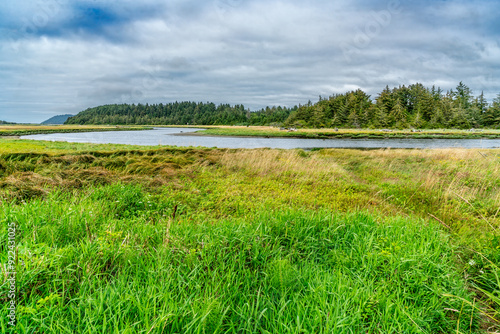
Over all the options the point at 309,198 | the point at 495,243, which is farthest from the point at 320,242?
the point at 309,198

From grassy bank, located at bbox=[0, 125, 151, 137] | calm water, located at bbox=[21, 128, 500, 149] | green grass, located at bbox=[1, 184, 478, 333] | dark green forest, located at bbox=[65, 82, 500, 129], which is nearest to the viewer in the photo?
green grass, located at bbox=[1, 184, 478, 333]

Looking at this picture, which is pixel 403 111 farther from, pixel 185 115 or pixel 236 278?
→ pixel 185 115

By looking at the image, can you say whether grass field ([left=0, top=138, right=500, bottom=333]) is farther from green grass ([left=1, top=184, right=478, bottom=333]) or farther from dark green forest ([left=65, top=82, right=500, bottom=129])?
dark green forest ([left=65, top=82, right=500, bottom=129])

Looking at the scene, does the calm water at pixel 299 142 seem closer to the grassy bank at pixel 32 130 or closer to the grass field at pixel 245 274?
the grassy bank at pixel 32 130

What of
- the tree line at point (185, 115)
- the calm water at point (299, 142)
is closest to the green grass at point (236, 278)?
the calm water at point (299, 142)

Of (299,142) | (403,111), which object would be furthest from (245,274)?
(403,111)

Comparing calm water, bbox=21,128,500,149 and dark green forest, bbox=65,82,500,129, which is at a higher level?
dark green forest, bbox=65,82,500,129

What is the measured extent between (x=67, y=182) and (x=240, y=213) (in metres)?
5.72

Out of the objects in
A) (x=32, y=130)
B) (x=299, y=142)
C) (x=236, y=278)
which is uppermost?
(x=32, y=130)

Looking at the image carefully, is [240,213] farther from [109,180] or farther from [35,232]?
[109,180]

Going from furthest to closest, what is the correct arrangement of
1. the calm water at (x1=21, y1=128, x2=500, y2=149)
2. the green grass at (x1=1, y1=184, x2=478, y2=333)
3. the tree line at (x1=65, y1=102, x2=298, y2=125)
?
1. the tree line at (x1=65, y1=102, x2=298, y2=125)
2. the calm water at (x1=21, y1=128, x2=500, y2=149)
3. the green grass at (x1=1, y1=184, x2=478, y2=333)

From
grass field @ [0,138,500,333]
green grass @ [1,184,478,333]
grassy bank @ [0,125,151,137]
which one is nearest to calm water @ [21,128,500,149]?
grassy bank @ [0,125,151,137]

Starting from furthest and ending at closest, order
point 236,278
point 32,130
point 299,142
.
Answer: point 32,130
point 299,142
point 236,278

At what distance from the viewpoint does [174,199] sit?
7.63 m
